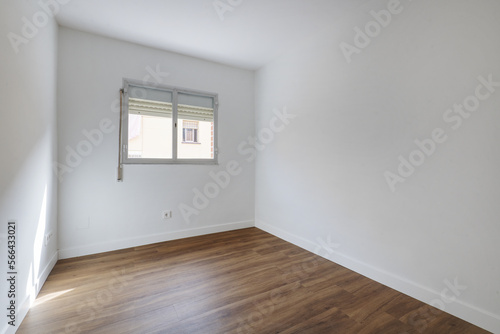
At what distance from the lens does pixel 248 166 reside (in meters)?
4.28

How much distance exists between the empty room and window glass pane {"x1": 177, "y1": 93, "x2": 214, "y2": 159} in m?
0.02

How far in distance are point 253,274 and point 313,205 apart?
1.23 metres

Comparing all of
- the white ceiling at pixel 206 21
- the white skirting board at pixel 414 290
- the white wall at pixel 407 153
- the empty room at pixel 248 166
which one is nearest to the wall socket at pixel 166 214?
the empty room at pixel 248 166

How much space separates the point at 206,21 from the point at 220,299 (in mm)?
3032

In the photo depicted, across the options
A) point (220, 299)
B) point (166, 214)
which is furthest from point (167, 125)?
point (220, 299)

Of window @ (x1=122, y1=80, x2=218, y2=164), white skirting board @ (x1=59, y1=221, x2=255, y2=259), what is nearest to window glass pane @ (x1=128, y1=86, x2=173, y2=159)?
window @ (x1=122, y1=80, x2=218, y2=164)

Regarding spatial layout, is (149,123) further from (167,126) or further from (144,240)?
(144,240)

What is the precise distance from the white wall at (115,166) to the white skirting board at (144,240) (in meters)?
0.01

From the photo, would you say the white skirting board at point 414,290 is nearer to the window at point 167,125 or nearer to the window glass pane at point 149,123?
the window at point 167,125

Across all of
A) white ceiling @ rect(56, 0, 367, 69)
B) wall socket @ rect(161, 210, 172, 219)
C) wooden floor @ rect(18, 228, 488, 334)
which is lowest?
wooden floor @ rect(18, 228, 488, 334)

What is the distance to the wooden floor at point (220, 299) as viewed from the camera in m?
1.70

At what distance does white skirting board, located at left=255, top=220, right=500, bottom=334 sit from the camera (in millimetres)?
1677

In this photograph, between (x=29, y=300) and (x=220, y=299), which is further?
(x=220, y=299)

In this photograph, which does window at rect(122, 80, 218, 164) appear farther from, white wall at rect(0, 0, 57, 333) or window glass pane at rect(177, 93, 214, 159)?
white wall at rect(0, 0, 57, 333)
